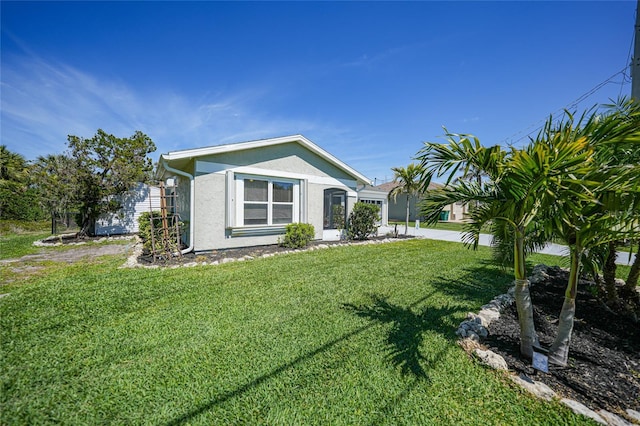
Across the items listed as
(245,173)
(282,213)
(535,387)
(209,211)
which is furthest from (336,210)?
(535,387)

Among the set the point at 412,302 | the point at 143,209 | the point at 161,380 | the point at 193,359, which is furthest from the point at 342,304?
the point at 143,209

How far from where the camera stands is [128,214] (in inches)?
539

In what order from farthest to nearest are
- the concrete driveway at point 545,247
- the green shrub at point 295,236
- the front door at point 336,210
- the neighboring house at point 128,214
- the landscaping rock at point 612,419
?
the neighboring house at point 128,214, the front door at point 336,210, the green shrub at point 295,236, the concrete driveway at point 545,247, the landscaping rock at point 612,419

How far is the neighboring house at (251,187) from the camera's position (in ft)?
26.7

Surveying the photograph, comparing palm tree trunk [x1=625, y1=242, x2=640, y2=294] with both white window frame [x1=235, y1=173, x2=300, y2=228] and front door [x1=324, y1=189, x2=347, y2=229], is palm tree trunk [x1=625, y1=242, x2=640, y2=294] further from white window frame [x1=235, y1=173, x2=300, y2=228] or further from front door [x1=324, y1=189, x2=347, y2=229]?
front door [x1=324, y1=189, x2=347, y2=229]

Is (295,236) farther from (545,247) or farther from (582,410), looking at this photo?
(545,247)

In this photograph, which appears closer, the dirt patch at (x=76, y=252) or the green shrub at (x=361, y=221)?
the dirt patch at (x=76, y=252)

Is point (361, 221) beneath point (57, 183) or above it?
beneath

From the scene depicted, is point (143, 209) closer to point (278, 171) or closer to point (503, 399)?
point (278, 171)

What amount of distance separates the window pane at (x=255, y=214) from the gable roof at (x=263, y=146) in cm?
216

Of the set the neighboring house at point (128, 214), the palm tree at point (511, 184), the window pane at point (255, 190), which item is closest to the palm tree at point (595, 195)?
the palm tree at point (511, 184)

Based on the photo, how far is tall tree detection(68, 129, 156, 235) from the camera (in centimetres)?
1091

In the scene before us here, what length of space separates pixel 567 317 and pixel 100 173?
52.7ft

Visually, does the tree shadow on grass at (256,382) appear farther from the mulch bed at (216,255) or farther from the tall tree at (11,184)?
the tall tree at (11,184)
